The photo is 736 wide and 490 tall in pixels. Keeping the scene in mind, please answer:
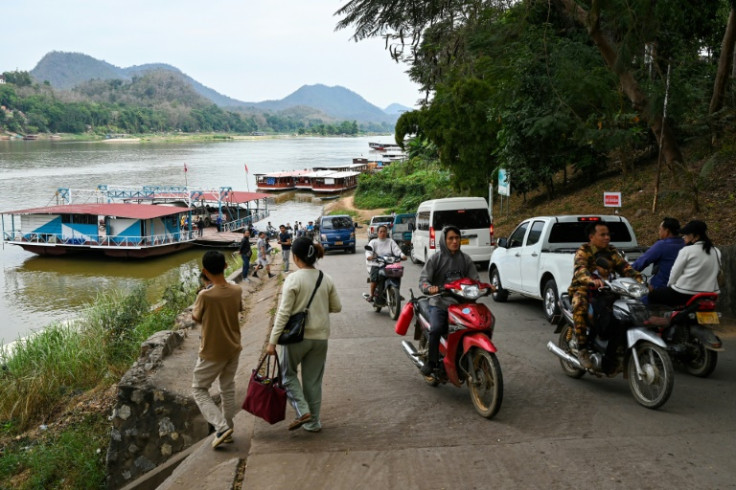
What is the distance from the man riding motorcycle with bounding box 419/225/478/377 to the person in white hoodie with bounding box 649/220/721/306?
90.7 inches

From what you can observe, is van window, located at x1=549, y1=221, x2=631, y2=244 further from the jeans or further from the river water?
the river water

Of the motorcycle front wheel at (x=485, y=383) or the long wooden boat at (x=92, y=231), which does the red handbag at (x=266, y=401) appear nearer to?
the motorcycle front wheel at (x=485, y=383)

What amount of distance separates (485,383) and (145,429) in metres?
3.27

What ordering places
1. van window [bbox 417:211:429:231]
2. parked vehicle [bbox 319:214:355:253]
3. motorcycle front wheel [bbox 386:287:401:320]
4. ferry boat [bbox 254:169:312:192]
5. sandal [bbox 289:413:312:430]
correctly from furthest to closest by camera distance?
ferry boat [bbox 254:169:312:192] < parked vehicle [bbox 319:214:355:253] < van window [bbox 417:211:429:231] < motorcycle front wheel [bbox 386:287:401:320] < sandal [bbox 289:413:312:430]

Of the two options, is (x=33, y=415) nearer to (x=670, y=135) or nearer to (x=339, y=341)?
(x=339, y=341)

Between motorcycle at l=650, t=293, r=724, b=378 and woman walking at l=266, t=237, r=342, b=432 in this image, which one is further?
motorcycle at l=650, t=293, r=724, b=378

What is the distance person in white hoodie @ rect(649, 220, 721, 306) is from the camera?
6527mm

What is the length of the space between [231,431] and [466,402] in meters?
2.20

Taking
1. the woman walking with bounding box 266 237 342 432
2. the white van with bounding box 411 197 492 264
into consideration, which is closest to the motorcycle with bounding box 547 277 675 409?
the woman walking with bounding box 266 237 342 432

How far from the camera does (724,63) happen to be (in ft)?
45.7

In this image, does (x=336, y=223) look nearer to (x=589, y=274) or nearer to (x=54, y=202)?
(x=589, y=274)

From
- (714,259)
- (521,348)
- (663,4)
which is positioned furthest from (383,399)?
(663,4)

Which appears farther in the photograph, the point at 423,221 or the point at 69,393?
the point at 423,221

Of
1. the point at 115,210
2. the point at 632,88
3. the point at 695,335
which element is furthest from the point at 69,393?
the point at 115,210
